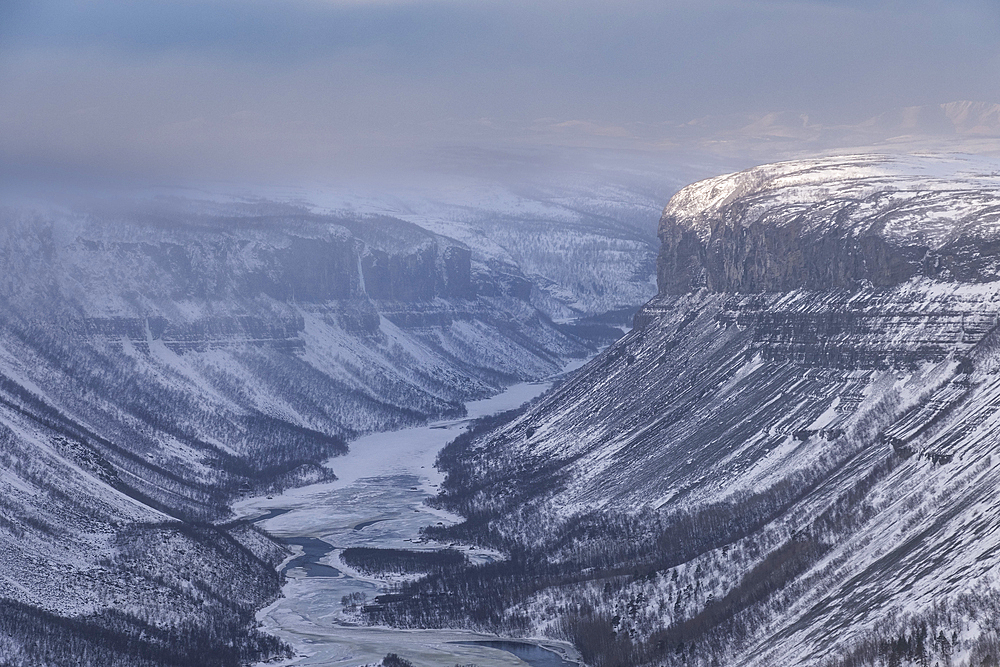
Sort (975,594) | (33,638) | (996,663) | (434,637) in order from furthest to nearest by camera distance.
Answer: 1. (434,637)
2. (33,638)
3. (975,594)
4. (996,663)

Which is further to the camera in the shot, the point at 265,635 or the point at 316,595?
the point at 316,595

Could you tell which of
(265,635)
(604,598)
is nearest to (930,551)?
(604,598)

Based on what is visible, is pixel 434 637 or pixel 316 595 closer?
pixel 434 637

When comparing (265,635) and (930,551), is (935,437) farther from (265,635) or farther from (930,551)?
(265,635)

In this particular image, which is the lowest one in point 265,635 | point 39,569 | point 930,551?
point 930,551

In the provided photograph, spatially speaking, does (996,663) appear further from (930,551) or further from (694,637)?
(694,637)

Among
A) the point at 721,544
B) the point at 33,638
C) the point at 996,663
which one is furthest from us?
the point at 721,544

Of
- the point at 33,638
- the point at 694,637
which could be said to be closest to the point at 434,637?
the point at 694,637

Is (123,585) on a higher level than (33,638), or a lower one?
higher

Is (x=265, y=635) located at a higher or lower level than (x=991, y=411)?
lower
